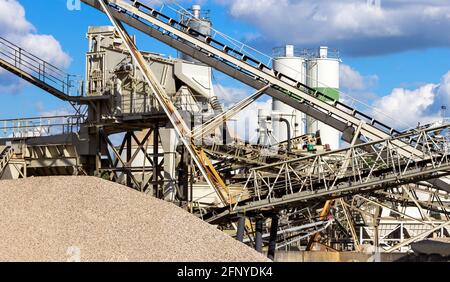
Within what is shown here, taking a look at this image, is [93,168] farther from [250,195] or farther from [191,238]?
[191,238]

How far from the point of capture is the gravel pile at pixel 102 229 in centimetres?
1991

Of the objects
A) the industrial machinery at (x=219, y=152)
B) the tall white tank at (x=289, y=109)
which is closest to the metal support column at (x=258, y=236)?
the industrial machinery at (x=219, y=152)

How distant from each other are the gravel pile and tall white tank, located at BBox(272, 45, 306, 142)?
64.6 feet

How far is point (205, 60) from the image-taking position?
31547mm

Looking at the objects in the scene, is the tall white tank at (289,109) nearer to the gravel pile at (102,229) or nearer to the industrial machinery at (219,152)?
the industrial machinery at (219,152)

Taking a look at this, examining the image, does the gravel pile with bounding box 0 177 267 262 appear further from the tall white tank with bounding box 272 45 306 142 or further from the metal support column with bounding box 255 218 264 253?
the tall white tank with bounding box 272 45 306 142

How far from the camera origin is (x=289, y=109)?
52.9 m

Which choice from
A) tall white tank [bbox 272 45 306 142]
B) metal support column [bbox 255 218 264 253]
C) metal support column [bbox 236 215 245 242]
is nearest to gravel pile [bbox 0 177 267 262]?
metal support column [bbox 236 215 245 242]

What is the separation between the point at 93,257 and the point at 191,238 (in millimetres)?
2397

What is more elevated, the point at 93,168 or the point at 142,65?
the point at 142,65

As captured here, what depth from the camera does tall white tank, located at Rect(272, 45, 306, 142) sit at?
1786 inches

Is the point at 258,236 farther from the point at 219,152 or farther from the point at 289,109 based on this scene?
the point at 289,109
